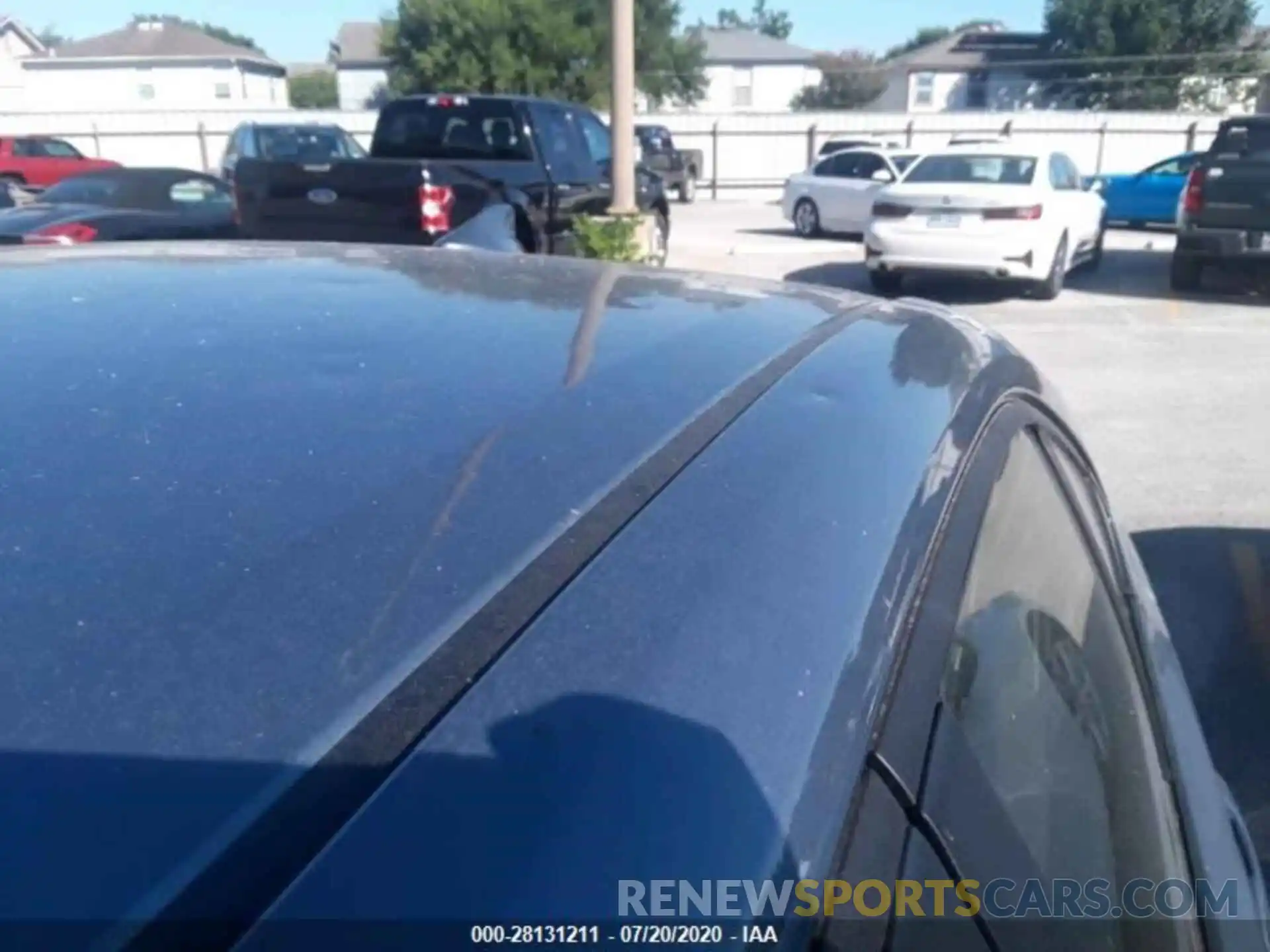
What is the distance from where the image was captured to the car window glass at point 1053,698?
1.42 meters

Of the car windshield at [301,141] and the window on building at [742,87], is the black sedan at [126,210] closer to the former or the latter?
the car windshield at [301,141]

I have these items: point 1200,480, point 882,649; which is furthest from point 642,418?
point 1200,480

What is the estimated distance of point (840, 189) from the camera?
69.1 feet

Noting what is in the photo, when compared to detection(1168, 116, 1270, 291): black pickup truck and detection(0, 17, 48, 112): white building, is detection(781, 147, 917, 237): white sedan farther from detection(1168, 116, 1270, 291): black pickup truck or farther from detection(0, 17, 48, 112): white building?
detection(0, 17, 48, 112): white building

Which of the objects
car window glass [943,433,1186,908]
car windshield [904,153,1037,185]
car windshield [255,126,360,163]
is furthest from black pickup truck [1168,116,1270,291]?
car windshield [255,126,360,163]

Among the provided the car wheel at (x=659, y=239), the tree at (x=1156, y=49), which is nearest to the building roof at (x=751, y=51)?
the tree at (x=1156, y=49)

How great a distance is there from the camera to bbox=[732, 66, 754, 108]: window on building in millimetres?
73375

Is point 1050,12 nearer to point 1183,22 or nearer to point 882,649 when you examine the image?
point 1183,22

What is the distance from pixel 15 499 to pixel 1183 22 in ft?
222

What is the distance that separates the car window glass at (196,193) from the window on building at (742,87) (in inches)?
2488

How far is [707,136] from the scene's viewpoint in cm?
3741

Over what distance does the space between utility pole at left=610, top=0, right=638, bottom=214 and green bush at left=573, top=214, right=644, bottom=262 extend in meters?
0.42

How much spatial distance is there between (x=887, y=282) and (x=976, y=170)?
5.17 ft

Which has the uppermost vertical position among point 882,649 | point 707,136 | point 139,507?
point 139,507
